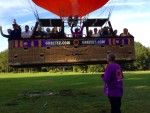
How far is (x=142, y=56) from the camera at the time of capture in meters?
119

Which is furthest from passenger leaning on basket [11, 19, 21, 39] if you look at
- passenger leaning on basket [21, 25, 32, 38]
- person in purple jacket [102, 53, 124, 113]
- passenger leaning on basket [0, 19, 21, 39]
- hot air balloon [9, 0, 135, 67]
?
person in purple jacket [102, 53, 124, 113]

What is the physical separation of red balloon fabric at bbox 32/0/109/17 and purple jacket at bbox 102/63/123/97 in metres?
4.21

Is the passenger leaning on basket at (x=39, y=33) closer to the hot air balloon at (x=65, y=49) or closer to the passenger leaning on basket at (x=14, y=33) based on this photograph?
the hot air balloon at (x=65, y=49)

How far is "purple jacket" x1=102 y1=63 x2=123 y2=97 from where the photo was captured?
418 inches

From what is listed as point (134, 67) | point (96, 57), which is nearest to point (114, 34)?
point (96, 57)

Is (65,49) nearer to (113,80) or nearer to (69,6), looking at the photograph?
(113,80)

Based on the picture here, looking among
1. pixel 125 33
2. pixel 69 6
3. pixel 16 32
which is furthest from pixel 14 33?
pixel 125 33

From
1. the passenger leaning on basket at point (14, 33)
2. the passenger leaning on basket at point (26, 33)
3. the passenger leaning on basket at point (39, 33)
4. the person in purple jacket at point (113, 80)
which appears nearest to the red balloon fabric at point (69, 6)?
the passenger leaning on basket at point (26, 33)

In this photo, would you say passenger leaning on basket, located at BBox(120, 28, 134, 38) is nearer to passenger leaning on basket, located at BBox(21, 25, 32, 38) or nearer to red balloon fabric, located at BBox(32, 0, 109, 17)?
red balloon fabric, located at BBox(32, 0, 109, 17)

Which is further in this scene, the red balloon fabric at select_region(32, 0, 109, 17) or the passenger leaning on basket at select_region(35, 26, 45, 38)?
the red balloon fabric at select_region(32, 0, 109, 17)

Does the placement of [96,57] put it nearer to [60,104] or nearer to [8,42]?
[8,42]

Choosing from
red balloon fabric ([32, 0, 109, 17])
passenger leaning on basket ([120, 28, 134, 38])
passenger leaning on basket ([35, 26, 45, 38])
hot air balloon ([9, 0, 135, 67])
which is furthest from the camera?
red balloon fabric ([32, 0, 109, 17])

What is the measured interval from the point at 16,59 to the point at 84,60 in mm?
1937

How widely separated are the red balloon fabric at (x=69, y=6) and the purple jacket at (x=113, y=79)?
4.21 meters
